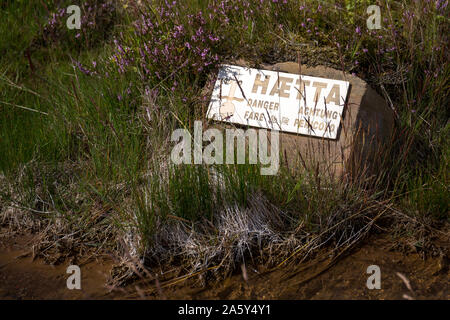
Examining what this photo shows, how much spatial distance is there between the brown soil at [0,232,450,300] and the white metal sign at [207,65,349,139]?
0.99 meters

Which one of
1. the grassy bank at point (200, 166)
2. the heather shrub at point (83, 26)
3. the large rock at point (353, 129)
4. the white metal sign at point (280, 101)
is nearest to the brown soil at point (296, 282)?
the grassy bank at point (200, 166)

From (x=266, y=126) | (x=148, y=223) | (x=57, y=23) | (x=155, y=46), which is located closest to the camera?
(x=148, y=223)

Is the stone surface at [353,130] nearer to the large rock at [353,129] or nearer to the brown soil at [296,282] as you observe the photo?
the large rock at [353,129]

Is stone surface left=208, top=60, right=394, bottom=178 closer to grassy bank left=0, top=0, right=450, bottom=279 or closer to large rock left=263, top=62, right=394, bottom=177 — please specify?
large rock left=263, top=62, right=394, bottom=177

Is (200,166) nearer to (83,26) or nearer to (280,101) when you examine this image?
(280,101)

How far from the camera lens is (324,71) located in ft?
12.7

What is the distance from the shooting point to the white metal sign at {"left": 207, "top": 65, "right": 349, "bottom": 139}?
3684 mm

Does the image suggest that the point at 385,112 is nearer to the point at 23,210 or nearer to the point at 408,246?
the point at 408,246

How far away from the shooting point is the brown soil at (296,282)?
2857 mm

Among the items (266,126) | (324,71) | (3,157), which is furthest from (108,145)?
(324,71)

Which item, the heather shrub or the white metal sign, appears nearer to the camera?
the white metal sign

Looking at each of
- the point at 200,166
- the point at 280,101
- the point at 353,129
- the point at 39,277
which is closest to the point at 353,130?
the point at 353,129

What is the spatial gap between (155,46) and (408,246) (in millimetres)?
2514

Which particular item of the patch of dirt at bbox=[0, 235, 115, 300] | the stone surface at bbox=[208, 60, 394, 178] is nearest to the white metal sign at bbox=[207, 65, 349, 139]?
the stone surface at bbox=[208, 60, 394, 178]
